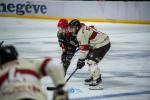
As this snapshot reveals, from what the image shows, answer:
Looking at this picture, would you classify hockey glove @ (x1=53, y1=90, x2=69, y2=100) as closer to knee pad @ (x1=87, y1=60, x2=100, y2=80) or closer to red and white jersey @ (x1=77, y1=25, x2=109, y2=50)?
red and white jersey @ (x1=77, y1=25, x2=109, y2=50)

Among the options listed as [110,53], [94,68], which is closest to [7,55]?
[94,68]

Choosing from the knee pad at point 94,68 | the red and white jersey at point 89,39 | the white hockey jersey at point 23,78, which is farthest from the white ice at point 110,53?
the white hockey jersey at point 23,78

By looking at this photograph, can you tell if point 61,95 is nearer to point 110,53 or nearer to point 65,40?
point 65,40

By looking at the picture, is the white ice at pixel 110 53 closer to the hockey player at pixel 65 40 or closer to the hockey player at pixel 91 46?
the hockey player at pixel 91 46

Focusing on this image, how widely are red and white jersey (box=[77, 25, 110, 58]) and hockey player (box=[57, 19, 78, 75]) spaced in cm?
20

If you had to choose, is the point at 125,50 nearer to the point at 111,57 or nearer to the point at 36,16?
the point at 111,57

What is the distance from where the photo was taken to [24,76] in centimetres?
289

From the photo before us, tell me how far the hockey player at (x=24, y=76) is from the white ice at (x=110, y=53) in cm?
350

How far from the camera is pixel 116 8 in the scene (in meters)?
17.6

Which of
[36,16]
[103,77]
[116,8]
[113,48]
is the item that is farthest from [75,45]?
[36,16]

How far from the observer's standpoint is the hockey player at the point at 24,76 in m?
2.82

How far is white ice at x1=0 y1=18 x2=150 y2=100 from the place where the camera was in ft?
22.8

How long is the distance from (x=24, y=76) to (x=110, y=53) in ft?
27.3

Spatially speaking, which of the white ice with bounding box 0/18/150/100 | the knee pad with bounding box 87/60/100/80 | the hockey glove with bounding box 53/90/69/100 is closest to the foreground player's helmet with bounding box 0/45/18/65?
the hockey glove with bounding box 53/90/69/100
